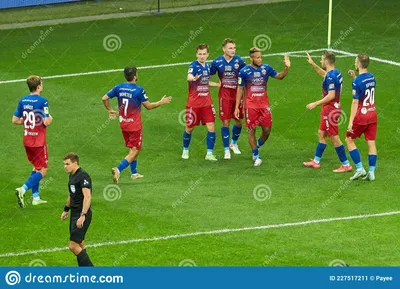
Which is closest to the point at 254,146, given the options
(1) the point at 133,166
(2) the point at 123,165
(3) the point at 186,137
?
(3) the point at 186,137

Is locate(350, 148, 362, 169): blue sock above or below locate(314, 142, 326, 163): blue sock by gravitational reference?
below

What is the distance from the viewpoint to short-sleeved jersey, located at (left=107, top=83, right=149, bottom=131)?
2597cm

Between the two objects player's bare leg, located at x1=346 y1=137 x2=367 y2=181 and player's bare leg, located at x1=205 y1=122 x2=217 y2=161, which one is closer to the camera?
player's bare leg, located at x1=346 y1=137 x2=367 y2=181

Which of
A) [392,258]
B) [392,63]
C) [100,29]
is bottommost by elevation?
[392,258]

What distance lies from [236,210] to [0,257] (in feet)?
16.3

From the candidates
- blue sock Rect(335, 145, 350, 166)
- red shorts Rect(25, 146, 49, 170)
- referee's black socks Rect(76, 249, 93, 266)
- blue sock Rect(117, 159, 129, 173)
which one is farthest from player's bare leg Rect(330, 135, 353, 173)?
referee's black socks Rect(76, 249, 93, 266)

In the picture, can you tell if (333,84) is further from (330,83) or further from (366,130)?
(366,130)

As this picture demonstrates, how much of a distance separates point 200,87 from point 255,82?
1325 millimetres

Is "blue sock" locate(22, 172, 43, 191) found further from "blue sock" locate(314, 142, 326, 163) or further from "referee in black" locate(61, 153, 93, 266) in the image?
"blue sock" locate(314, 142, 326, 163)

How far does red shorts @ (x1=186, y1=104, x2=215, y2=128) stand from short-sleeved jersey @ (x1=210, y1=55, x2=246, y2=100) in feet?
2.14

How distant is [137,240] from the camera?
22.6m

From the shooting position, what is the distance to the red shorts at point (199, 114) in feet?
91.8

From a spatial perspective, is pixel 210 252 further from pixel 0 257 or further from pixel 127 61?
pixel 127 61

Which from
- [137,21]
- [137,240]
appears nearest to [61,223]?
[137,240]
